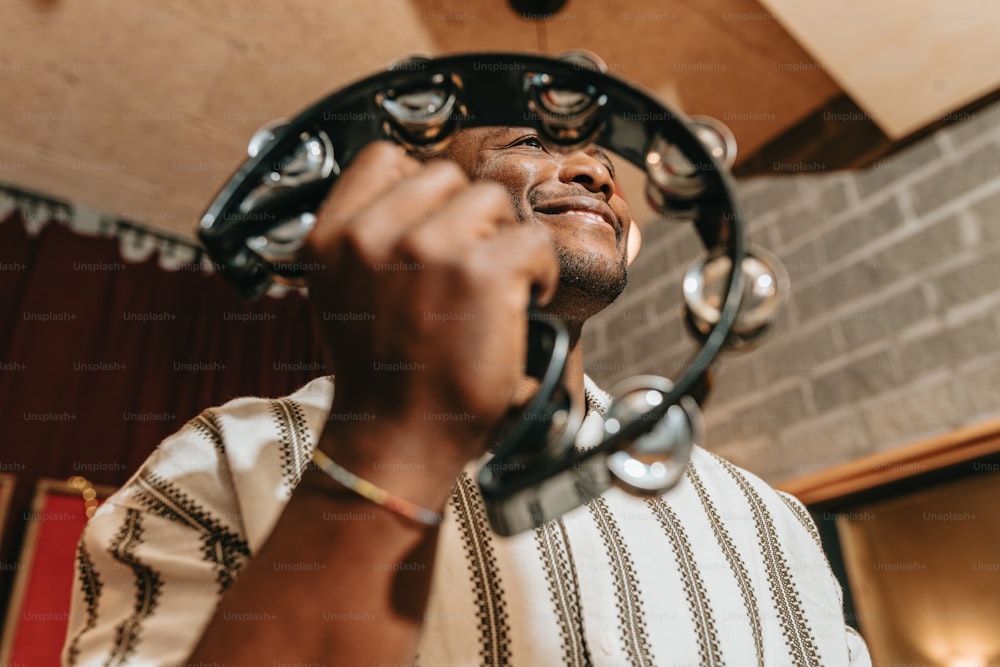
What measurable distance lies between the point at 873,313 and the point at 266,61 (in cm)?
154

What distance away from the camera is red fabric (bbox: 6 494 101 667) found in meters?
1.87

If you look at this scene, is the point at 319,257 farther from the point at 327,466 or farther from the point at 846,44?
the point at 846,44

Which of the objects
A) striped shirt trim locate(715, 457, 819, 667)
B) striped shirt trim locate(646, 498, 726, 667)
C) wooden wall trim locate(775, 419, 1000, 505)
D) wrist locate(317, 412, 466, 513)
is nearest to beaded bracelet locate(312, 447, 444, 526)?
wrist locate(317, 412, 466, 513)

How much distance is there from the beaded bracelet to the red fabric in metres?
1.74

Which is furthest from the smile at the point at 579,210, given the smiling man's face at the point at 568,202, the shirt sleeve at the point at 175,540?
the shirt sleeve at the point at 175,540

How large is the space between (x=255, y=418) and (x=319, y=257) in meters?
0.40


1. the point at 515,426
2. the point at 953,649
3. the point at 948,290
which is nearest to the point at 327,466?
the point at 515,426

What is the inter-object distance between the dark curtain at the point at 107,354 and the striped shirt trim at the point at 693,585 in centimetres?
172

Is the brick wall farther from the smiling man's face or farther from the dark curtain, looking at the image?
the dark curtain

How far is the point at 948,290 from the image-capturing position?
1649mm

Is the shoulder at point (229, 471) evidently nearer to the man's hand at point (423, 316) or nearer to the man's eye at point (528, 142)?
the man's hand at point (423, 316)

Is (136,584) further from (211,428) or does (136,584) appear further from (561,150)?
(561,150)

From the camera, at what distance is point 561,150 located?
0.58 metres

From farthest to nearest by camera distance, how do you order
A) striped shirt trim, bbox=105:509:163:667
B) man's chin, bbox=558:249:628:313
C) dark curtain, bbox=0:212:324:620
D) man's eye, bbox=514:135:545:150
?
dark curtain, bbox=0:212:324:620, man's eye, bbox=514:135:545:150, man's chin, bbox=558:249:628:313, striped shirt trim, bbox=105:509:163:667
